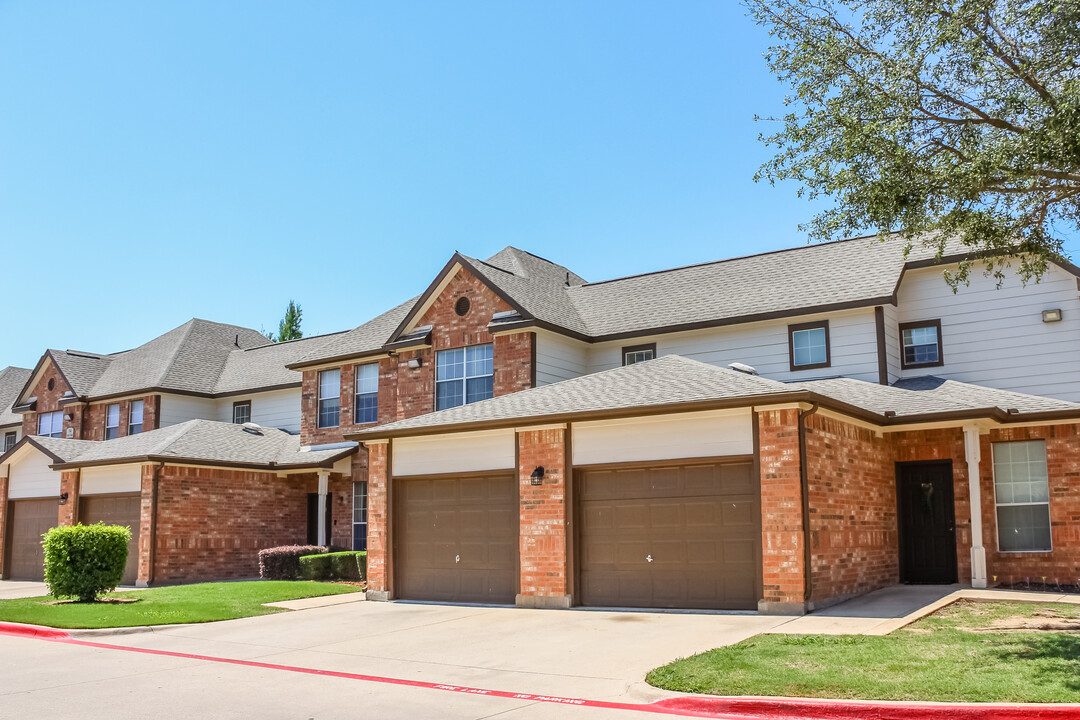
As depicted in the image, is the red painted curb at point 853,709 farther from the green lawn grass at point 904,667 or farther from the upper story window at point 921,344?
the upper story window at point 921,344

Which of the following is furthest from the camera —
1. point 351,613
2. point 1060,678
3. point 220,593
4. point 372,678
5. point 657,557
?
point 220,593

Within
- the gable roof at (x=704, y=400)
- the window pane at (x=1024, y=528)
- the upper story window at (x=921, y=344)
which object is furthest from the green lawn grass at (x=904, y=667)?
the upper story window at (x=921, y=344)

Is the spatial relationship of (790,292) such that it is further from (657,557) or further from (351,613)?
(351,613)

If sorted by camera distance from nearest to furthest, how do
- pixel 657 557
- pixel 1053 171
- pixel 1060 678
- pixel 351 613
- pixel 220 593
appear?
pixel 1060 678 < pixel 1053 171 < pixel 657 557 < pixel 351 613 < pixel 220 593

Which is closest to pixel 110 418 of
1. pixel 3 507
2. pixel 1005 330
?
pixel 3 507

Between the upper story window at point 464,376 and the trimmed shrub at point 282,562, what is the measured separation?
18.3ft

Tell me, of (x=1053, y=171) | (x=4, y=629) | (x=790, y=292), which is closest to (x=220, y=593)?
(x=4, y=629)

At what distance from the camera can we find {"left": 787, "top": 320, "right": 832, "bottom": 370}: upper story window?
21609 mm

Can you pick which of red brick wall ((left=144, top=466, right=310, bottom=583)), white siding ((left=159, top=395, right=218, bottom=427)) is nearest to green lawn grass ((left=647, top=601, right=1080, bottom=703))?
red brick wall ((left=144, top=466, right=310, bottom=583))

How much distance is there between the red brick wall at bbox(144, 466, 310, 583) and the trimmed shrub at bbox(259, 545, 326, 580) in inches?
76.1

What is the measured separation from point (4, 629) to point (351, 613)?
6110mm

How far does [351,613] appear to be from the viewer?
57.9 feet

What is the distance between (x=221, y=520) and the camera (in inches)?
1061

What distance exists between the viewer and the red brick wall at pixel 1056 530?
57.0 feet
